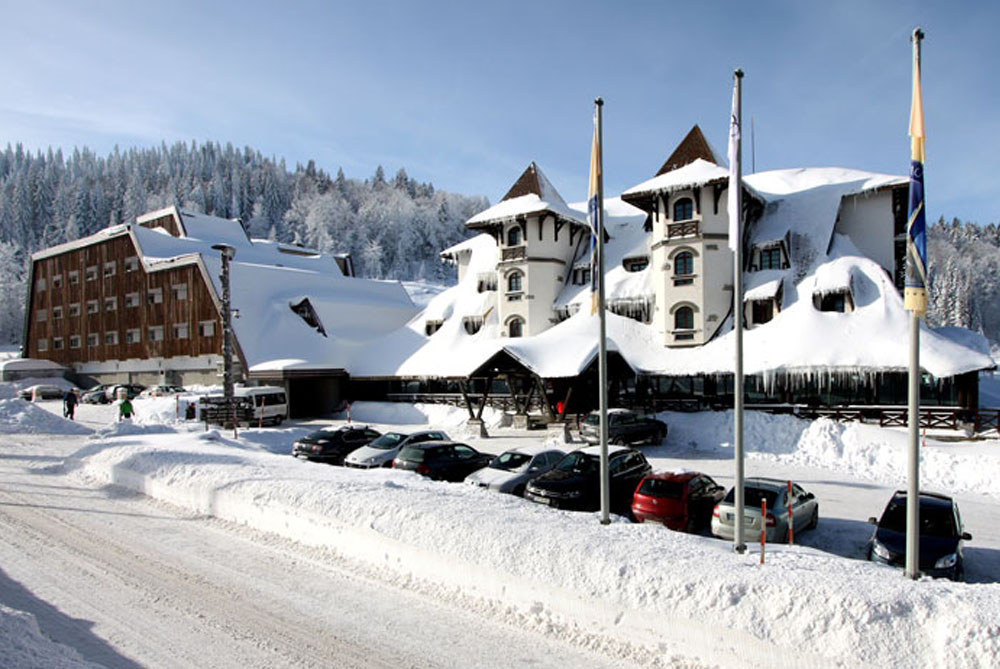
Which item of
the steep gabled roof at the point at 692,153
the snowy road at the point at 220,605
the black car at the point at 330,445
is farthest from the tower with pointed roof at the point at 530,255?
the snowy road at the point at 220,605

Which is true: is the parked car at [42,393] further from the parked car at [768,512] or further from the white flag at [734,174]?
the white flag at [734,174]

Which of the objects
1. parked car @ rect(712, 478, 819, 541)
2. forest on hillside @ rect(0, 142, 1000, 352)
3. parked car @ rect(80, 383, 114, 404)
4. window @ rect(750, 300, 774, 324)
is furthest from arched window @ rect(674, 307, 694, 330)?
forest on hillside @ rect(0, 142, 1000, 352)

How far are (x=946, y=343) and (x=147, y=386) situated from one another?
2057 inches

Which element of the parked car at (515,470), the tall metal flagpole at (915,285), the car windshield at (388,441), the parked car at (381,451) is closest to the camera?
the tall metal flagpole at (915,285)

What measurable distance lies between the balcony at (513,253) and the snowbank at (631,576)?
85.2ft

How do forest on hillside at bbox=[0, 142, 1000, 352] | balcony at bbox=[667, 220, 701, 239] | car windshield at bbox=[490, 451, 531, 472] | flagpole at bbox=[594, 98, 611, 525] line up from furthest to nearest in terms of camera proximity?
1. forest on hillside at bbox=[0, 142, 1000, 352]
2. balcony at bbox=[667, 220, 701, 239]
3. car windshield at bbox=[490, 451, 531, 472]
4. flagpole at bbox=[594, 98, 611, 525]

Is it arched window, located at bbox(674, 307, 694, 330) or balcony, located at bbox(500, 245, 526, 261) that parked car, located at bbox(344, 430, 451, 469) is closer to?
arched window, located at bbox(674, 307, 694, 330)

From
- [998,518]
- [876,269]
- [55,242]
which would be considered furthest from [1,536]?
[55,242]

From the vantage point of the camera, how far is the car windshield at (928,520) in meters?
12.0

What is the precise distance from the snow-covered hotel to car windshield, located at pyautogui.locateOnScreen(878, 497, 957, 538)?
13.8 m

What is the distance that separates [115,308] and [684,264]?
46215 mm

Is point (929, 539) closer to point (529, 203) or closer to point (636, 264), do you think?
point (636, 264)

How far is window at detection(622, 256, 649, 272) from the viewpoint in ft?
121

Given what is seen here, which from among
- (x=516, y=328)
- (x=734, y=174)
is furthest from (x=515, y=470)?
(x=516, y=328)
